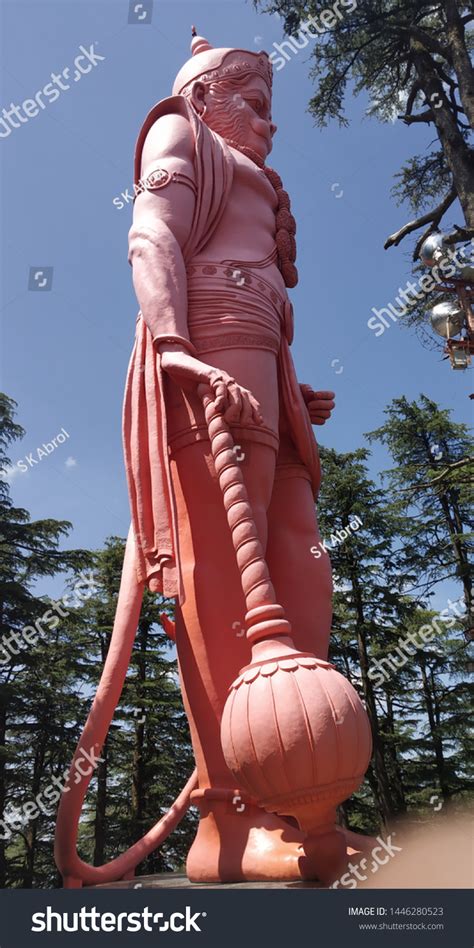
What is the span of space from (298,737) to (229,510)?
1124 millimetres

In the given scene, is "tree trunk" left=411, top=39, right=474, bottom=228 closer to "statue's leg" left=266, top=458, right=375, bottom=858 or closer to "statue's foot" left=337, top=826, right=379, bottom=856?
"statue's leg" left=266, top=458, right=375, bottom=858

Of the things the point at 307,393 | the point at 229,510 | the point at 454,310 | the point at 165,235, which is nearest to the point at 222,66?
the point at 165,235

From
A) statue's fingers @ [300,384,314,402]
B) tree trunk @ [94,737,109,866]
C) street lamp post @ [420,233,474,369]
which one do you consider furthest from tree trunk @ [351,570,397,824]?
statue's fingers @ [300,384,314,402]

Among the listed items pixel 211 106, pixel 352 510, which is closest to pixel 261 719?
pixel 211 106

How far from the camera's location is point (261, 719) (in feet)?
9.67

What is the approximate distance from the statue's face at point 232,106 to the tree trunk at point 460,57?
4142 mm

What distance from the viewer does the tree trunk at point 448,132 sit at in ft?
28.0

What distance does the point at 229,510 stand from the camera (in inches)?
140

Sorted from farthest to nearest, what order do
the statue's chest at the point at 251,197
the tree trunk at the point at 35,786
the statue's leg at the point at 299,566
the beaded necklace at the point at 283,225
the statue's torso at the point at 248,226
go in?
the tree trunk at the point at 35,786 < the beaded necklace at the point at 283,225 < the statue's chest at the point at 251,197 < the statue's torso at the point at 248,226 < the statue's leg at the point at 299,566

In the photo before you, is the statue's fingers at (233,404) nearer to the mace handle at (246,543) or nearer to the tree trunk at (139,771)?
the mace handle at (246,543)

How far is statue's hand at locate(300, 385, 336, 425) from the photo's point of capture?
5.08 meters

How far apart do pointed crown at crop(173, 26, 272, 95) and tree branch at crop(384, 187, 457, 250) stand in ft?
15.0

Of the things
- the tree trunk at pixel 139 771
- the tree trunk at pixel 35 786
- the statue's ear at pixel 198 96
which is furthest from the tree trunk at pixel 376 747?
the statue's ear at pixel 198 96

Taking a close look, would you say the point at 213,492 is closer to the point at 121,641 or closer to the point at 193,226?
the point at 121,641
